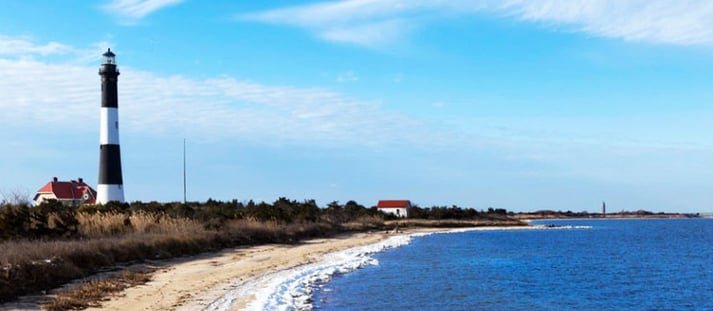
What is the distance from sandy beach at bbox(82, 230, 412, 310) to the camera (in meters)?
17.2

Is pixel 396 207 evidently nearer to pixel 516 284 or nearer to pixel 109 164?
pixel 109 164

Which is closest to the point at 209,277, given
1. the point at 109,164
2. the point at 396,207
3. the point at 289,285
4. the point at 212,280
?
the point at 212,280

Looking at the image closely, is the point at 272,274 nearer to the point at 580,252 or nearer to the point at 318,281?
the point at 318,281

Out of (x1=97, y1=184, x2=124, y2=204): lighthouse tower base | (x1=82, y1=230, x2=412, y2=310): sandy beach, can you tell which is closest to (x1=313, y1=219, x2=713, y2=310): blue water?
(x1=82, y1=230, x2=412, y2=310): sandy beach

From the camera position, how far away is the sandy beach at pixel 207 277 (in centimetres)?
1720

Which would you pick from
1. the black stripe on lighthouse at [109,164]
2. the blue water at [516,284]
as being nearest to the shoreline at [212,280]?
the blue water at [516,284]

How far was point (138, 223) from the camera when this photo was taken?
34.6 metres

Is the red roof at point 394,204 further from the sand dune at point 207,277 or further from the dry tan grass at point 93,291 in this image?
the dry tan grass at point 93,291

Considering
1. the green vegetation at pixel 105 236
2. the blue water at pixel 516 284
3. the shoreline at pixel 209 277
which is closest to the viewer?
the shoreline at pixel 209 277

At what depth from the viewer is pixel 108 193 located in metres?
55.2

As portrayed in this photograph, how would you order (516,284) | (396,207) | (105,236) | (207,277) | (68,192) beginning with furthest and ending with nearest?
(396,207)
(68,192)
(105,236)
(516,284)
(207,277)

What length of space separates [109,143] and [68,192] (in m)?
26.5

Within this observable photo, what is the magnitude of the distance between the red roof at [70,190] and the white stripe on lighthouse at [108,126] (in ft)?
76.3

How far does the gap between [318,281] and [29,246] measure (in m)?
10.0
